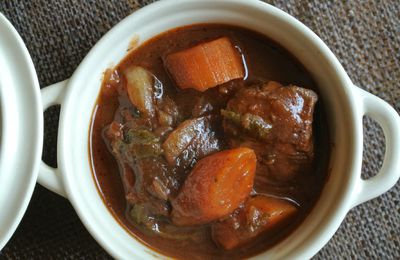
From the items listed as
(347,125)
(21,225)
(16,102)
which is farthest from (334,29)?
(21,225)

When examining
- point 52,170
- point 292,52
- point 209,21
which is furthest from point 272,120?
point 52,170

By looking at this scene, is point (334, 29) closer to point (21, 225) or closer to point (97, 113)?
point (97, 113)

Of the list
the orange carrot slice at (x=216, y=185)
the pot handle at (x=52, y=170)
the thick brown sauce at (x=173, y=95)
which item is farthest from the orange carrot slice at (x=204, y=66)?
the pot handle at (x=52, y=170)

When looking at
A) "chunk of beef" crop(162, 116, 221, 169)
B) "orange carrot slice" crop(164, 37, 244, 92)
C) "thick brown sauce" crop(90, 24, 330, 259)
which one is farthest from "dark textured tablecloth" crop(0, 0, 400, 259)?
"chunk of beef" crop(162, 116, 221, 169)

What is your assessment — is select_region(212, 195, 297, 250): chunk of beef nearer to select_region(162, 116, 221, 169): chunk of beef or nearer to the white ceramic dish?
select_region(162, 116, 221, 169): chunk of beef

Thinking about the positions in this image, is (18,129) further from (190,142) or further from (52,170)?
(190,142)
